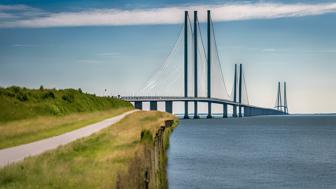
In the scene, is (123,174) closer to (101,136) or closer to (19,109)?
(101,136)

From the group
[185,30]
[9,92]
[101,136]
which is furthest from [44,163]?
[185,30]

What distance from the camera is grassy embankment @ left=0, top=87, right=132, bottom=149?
99.7ft

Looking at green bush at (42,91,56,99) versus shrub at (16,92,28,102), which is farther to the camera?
green bush at (42,91,56,99)

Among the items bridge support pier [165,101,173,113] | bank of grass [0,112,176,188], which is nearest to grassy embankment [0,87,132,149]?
bank of grass [0,112,176,188]

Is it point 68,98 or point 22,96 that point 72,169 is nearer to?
point 22,96

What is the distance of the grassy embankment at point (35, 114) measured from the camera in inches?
1196

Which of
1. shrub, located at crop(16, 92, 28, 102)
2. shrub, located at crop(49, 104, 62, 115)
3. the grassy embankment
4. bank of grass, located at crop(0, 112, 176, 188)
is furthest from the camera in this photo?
shrub, located at crop(16, 92, 28, 102)

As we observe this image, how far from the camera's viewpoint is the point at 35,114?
4441cm

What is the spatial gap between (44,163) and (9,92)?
34499 millimetres

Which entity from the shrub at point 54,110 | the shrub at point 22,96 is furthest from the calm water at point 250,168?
the shrub at point 22,96

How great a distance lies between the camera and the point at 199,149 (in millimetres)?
52469

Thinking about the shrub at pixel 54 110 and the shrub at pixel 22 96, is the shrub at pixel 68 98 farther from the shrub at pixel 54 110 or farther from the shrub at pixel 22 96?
the shrub at pixel 54 110

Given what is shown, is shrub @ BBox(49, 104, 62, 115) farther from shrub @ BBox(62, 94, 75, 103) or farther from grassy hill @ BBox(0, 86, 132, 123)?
shrub @ BBox(62, 94, 75, 103)

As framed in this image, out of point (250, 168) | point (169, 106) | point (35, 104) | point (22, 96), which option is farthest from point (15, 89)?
point (169, 106)
